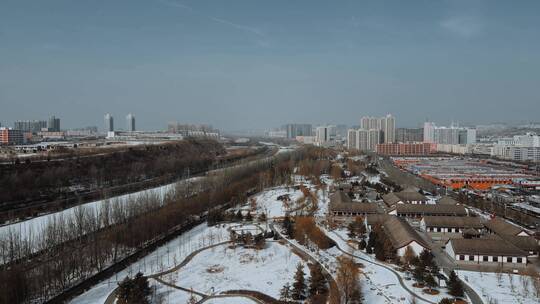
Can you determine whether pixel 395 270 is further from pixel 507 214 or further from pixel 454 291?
pixel 507 214

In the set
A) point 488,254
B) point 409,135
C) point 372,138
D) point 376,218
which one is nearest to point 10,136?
point 376,218

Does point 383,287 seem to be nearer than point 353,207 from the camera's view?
Yes

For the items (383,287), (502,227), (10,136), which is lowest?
(383,287)

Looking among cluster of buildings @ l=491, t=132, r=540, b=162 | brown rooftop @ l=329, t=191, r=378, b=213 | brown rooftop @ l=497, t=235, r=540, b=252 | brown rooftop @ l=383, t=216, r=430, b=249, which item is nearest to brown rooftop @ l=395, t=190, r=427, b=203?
brown rooftop @ l=329, t=191, r=378, b=213

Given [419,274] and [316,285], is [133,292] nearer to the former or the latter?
[316,285]

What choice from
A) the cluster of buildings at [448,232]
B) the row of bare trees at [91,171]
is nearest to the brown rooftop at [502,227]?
the cluster of buildings at [448,232]

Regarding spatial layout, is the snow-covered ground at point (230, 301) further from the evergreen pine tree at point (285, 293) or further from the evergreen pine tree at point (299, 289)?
the evergreen pine tree at point (299, 289)

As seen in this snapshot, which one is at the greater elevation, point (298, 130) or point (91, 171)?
point (298, 130)

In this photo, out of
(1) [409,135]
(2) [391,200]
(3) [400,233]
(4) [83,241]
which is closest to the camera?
(4) [83,241]

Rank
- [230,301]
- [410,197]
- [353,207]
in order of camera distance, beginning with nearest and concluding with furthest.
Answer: [230,301] → [353,207] → [410,197]
